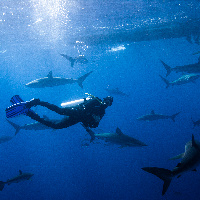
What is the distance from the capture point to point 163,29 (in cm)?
1972

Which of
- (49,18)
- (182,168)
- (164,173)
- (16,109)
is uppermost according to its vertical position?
(49,18)

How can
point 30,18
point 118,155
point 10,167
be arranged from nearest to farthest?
1. point 30,18
2. point 118,155
3. point 10,167

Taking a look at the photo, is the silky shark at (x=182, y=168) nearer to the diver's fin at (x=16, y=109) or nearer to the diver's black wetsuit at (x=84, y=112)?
the diver's black wetsuit at (x=84, y=112)

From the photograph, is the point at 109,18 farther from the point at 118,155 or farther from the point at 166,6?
the point at 118,155

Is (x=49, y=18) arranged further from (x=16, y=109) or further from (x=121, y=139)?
(x=16, y=109)

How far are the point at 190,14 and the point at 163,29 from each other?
3.05 m

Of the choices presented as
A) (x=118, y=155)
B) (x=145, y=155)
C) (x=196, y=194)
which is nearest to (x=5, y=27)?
(x=118, y=155)

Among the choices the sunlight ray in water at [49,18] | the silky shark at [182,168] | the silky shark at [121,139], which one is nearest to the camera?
the silky shark at [182,168]

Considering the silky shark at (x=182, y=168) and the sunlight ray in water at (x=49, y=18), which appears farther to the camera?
the sunlight ray in water at (x=49, y=18)

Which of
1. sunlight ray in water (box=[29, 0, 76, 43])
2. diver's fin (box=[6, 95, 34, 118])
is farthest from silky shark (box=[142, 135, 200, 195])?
sunlight ray in water (box=[29, 0, 76, 43])

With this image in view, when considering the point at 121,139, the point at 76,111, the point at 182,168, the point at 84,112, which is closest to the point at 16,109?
the point at 76,111

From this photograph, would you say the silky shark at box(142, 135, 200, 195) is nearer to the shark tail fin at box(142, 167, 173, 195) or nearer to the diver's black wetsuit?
the shark tail fin at box(142, 167, 173, 195)

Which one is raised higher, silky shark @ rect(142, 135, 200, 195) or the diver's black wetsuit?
the diver's black wetsuit

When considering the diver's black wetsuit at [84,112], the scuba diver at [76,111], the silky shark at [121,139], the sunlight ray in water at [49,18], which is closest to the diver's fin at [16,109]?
the scuba diver at [76,111]
